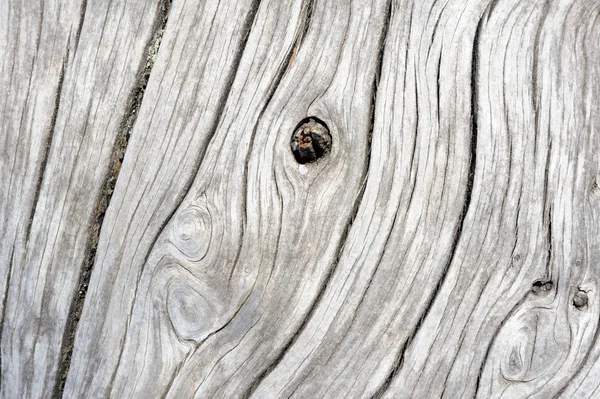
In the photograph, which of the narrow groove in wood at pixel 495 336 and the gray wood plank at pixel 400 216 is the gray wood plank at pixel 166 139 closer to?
the gray wood plank at pixel 400 216

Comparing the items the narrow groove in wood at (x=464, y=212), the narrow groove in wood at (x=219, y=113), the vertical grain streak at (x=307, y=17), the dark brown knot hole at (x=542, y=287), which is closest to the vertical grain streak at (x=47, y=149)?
the narrow groove in wood at (x=219, y=113)

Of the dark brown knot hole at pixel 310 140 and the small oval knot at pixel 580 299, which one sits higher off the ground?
the dark brown knot hole at pixel 310 140

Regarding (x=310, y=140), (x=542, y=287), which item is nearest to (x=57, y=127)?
(x=310, y=140)

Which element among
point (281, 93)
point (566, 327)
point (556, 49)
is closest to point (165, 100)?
point (281, 93)

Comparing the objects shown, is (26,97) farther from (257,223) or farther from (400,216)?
(400,216)

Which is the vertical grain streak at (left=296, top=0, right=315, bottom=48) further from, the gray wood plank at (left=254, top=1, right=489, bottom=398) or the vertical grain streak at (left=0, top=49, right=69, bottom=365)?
the vertical grain streak at (left=0, top=49, right=69, bottom=365)

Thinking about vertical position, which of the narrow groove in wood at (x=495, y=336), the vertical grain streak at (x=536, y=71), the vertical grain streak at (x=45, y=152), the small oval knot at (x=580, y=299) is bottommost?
the narrow groove in wood at (x=495, y=336)

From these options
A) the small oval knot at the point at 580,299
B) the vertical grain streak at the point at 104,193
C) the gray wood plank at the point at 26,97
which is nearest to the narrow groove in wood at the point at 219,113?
the vertical grain streak at the point at 104,193

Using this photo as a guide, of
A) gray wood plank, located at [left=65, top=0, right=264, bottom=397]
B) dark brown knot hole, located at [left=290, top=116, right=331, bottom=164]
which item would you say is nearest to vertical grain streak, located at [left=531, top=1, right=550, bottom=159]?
dark brown knot hole, located at [left=290, top=116, right=331, bottom=164]
